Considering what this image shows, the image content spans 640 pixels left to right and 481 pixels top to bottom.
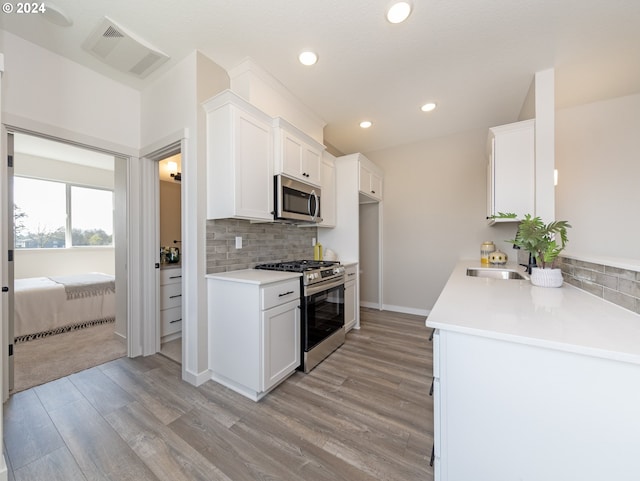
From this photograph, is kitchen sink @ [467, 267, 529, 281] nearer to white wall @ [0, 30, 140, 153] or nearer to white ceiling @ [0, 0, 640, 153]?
white ceiling @ [0, 0, 640, 153]

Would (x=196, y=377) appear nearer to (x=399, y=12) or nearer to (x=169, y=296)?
(x=169, y=296)

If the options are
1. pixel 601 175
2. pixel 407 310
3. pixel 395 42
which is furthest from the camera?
pixel 407 310

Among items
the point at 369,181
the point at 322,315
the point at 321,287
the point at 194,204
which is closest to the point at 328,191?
the point at 369,181

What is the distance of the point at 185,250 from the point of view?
2.25 metres

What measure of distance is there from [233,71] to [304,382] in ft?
9.72

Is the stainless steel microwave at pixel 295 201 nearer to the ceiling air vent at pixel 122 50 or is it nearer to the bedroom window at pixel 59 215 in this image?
the ceiling air vent at pixel 122 50

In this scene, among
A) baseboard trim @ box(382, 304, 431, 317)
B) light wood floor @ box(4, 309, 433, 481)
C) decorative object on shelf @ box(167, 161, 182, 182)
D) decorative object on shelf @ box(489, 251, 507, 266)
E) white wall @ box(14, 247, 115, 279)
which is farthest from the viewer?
white wall @ box(14, 247, 115, 279)

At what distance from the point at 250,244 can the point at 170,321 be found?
4.84ft

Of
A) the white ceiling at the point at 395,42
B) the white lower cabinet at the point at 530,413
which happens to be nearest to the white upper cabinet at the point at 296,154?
the white ceiling at the point at 395,42

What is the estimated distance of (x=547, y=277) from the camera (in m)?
1.72

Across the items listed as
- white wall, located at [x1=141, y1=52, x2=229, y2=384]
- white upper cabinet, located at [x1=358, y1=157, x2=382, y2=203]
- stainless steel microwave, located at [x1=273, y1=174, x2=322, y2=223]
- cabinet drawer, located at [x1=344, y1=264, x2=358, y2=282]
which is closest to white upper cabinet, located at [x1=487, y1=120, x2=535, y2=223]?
white upper cabinet, located at [x1=358, y1=157, x2=382, y2=203]

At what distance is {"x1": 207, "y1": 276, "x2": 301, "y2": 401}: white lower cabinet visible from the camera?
194cm

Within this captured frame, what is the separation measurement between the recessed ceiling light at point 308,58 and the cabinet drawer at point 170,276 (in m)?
2.66

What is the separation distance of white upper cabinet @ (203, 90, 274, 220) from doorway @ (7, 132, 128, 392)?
124 centimetres
